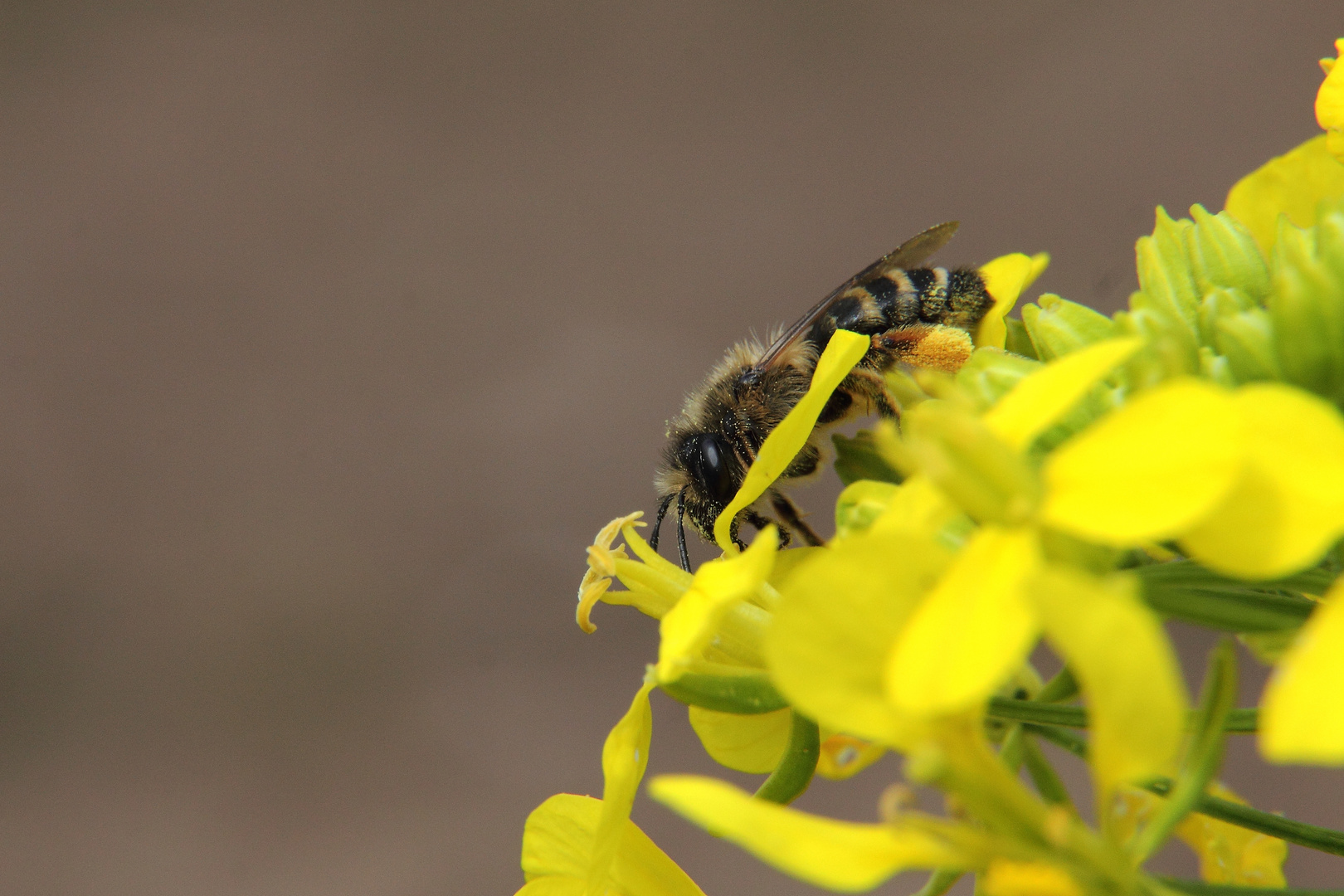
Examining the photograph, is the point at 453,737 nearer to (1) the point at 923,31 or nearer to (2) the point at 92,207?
(2) the point at 92,207

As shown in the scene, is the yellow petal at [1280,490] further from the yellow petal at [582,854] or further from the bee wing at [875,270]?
the bee wing at [875,270]

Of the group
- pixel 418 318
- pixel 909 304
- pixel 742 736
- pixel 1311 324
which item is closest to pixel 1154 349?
pixel 1311 324

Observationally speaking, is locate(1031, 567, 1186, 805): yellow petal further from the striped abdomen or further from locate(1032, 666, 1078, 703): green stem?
the striped abdomen

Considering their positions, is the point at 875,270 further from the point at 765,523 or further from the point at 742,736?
the point at 742,736

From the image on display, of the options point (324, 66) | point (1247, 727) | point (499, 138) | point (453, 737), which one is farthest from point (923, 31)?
point (1247, 727)

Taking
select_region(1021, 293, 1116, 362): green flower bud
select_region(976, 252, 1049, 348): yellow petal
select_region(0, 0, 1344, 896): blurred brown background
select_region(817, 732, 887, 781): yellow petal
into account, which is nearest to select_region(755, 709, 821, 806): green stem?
select_region(817, 732, 887, 781): yellow petal
